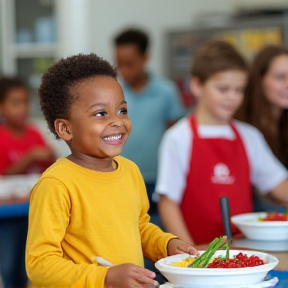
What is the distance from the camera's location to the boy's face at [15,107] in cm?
502

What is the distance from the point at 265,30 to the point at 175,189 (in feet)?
10.7

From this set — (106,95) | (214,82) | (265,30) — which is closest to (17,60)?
(265,30)

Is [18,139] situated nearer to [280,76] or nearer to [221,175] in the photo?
[280,76]

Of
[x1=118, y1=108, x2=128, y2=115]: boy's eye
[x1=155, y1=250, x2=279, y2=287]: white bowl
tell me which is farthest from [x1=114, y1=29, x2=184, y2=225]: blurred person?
[x1=155, y1=250, x2=279, y2=287]: white bowl

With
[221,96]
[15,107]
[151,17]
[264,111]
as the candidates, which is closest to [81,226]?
[221,96]

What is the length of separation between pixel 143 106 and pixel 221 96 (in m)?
→ 1.94

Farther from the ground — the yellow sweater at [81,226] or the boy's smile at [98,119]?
the boy's smile at [98,119]

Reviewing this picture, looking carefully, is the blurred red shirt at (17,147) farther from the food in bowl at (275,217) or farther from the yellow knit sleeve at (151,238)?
the yellow knit sleeve at (151,238)

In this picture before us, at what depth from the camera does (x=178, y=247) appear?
6.33 ft

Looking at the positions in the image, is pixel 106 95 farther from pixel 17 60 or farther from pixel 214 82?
pixel 17 60

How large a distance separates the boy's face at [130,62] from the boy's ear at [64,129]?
3.11m

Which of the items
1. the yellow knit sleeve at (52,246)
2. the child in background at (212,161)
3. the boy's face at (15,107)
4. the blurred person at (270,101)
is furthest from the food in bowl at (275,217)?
the boy's face at (15,107)

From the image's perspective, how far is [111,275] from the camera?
64.9 inches

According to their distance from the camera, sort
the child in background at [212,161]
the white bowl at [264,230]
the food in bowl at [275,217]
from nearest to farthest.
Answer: the white bowl at [264,230], the food in bowl at [275,217], the child in background at [212,161]
